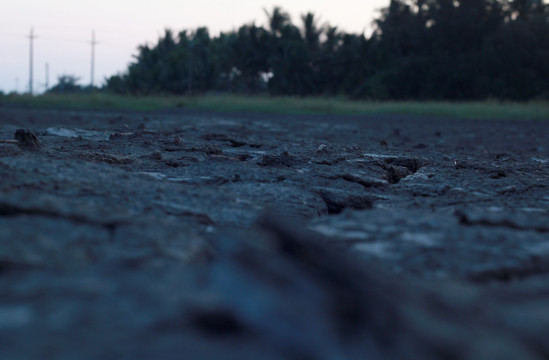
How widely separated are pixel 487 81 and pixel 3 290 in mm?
30493

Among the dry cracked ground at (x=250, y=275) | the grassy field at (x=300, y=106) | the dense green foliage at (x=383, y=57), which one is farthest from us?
the dense green foliage at (x=383, y=57)

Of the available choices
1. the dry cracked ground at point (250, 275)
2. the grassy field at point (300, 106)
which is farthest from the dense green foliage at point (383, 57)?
the dry cracked ground at point (250, 275)

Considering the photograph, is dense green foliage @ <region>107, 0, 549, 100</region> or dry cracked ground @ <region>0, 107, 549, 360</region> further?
dense green foliage @ <region>107, 0, 549, 100</region>

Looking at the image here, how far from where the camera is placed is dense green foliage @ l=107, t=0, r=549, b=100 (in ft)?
96.5

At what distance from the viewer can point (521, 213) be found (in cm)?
225

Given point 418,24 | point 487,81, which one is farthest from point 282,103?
point 418,24

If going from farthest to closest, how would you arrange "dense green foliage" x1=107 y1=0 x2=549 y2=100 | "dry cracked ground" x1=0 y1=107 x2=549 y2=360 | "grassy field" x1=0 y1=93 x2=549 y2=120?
1. "dense green foliage" x1=107 y1=0 x2=549 y2=100
2. "grassy field" x1=0 y1=93 x2=549 y2=120
3. "dry cracked ground" x1=0 y1=107 x2=549 y2=360

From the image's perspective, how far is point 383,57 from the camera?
34.1 metres

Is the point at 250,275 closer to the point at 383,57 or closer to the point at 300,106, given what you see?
the point at 300,106

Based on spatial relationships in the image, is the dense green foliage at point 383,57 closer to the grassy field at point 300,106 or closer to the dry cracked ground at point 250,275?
the grassy field at point 300,106

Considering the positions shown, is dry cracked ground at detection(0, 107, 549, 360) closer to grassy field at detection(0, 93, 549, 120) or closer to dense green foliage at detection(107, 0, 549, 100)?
grassy field at detection(0, 93, 549, 120)

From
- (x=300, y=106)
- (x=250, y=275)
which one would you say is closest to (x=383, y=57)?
(x=300, y=106)

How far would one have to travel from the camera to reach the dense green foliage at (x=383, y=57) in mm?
29406

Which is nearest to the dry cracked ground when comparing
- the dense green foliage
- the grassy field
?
the grassy field
